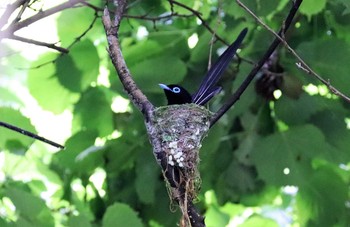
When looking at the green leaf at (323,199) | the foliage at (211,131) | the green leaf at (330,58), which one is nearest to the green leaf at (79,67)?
the foliage at (211,131)

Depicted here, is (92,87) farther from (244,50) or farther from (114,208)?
(114,208)

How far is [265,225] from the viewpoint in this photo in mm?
3908

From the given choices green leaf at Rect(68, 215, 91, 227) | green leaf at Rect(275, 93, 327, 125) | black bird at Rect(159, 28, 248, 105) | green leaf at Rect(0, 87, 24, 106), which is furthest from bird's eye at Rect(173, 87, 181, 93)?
green leaf at Rect(0, 87, 24, 106)

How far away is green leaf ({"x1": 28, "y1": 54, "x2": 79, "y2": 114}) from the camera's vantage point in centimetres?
449

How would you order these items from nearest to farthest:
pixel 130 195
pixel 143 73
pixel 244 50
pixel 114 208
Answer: pixel 114 208
pixel 143 73
pixel 244 50
pixel 130 195

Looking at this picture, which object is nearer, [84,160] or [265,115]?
[84,160]

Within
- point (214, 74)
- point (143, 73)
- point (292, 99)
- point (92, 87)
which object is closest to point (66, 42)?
point (92, 87)

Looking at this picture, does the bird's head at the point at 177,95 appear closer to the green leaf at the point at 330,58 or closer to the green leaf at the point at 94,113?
the green leaf at the point at 330,58

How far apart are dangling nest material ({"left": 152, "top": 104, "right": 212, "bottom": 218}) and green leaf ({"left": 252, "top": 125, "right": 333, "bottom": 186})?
44.4 inches

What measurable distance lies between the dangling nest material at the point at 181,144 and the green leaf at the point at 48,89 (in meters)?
1.47

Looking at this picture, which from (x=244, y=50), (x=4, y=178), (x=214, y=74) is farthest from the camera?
(x=244, y=50)

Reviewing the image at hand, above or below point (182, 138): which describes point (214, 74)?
above

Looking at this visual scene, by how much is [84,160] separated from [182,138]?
1.46 m

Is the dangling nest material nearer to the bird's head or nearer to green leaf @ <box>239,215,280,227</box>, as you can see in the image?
the bird's head
